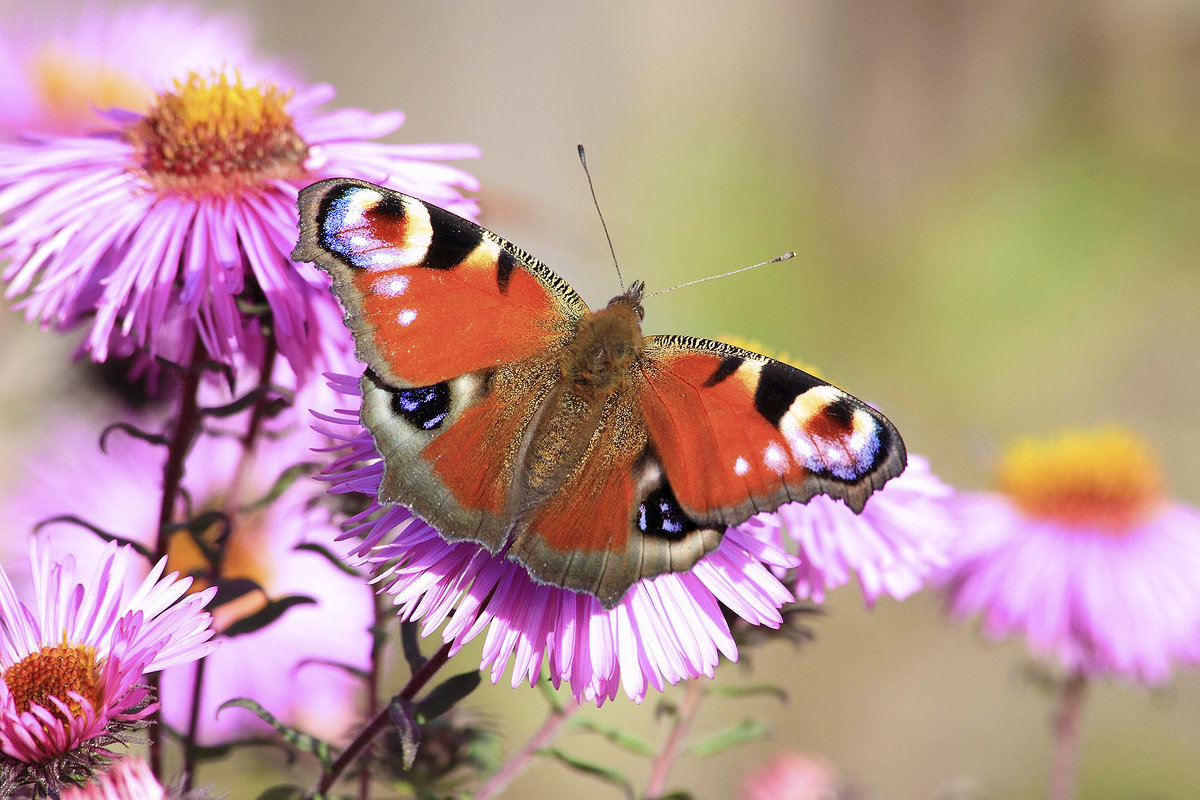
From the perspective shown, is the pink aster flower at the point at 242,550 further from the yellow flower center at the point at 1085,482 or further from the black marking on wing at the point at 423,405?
the yellow flower center at the point at 1085,482

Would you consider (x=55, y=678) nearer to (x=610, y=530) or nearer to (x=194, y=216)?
(x=610, y=530)

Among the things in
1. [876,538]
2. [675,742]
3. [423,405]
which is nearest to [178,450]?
[423,405]

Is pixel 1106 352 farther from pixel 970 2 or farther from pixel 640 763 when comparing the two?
pixel 640 763

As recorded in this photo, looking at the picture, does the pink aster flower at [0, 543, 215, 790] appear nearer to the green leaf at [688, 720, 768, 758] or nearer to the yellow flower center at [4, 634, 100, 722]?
the yellow flower center at [4, 634, 100, 722]

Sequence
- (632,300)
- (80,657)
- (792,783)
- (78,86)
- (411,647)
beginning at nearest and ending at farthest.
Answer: (80,657) < (411,647) < (632,300) < (792,783) < (78,86)

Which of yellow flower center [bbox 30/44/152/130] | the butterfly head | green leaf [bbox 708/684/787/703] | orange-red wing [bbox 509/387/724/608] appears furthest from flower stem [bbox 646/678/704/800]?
yellow flower center [bbox 30/44/152/130]

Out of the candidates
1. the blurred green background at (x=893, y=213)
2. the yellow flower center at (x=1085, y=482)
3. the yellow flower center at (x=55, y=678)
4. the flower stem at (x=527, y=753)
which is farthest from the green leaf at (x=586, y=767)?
the blurred green background at (x=893, y=213)
